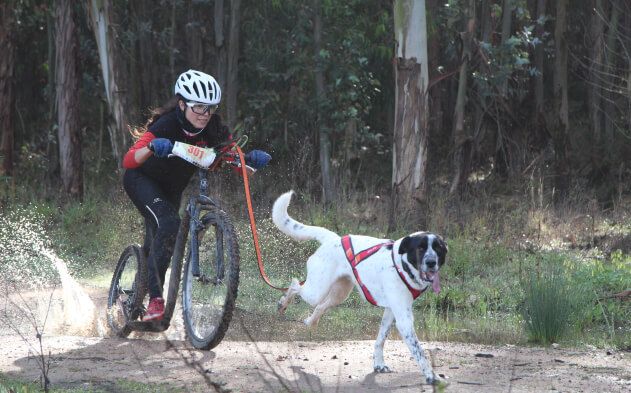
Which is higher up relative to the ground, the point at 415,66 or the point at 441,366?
the point at 415,66

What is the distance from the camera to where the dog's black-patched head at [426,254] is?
6.08 m

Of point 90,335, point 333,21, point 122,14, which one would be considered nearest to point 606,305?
point 90,335

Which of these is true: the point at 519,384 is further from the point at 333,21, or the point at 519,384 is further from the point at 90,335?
the point at 333,21

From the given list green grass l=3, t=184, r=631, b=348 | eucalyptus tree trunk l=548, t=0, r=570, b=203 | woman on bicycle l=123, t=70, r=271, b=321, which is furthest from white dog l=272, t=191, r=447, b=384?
eucalyptus tree trunk l=548, t=0, r=570, b=203

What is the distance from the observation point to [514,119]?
80.2 feet

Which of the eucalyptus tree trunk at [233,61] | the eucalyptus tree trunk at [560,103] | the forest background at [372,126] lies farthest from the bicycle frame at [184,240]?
the eucalyptus tree trunk at [233,61]

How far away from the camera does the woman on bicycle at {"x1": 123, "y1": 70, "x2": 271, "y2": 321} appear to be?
729cm

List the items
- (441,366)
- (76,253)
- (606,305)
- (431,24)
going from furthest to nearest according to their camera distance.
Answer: (431,24)
(76,253)
(606,305)
(441,366)

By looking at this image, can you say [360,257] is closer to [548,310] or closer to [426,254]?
[426,254]

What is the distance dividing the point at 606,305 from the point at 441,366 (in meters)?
3.78

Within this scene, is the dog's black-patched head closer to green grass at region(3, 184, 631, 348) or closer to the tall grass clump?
green grass at region(3, 184, 631, 348)

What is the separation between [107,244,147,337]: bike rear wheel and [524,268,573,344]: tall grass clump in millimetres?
3061

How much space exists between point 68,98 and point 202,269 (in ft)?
38.0

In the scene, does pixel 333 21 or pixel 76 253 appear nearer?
pixel 76 253
